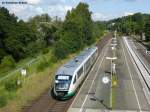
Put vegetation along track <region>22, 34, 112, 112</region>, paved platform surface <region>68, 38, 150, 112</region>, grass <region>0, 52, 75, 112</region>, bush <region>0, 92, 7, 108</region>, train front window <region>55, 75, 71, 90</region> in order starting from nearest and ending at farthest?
vegetation along track <region>22, 34, 112, 112</region> → paved platform surface <region>68, 38, 150, 112</region> → bush <region>0, 92, 7, 108</region> → grass <region>0, 52, 75, 112</region> → train front window <region>55, 75, 71, 90</region>

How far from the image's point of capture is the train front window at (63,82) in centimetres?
3797

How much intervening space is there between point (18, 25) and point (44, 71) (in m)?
45.4

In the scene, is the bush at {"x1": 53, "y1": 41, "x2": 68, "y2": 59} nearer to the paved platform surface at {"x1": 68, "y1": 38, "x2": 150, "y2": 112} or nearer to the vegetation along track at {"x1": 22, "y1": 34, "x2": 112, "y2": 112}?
the paved platform surface at {"x1": 68, "y1": 38, "x2": 150, "y2": 112}

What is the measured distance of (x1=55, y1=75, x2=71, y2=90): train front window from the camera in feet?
125

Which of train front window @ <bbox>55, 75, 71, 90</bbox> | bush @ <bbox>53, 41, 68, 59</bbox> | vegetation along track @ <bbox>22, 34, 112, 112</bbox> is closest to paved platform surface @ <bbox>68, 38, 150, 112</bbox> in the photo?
vegetation along track @ <bbox>22, 34, 112, 112</bbox>

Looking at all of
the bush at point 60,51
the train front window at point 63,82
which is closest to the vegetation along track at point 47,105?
the train front window at point 63,82

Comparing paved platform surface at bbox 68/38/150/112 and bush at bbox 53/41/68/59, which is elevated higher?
bush at bbox 53/41/68/59

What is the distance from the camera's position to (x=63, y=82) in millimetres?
38156

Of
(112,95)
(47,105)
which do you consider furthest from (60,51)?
(47,105)

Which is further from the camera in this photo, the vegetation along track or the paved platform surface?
the paved platform surface

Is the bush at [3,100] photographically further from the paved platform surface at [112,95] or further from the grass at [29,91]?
the paved platform surface at [112,95]

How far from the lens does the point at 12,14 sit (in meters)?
111

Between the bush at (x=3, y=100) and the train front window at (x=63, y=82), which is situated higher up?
the train front window at (x=63, y=82)

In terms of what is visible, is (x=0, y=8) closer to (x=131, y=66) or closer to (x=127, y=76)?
(x=131, y=66)
